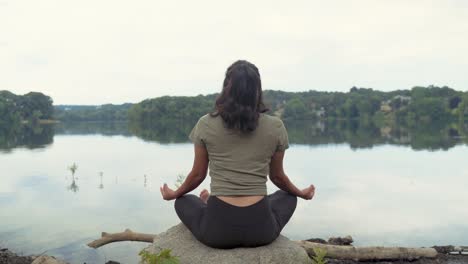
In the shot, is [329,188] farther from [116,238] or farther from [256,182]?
[256,182]

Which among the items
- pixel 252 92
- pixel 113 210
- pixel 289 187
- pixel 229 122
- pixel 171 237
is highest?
pixel 252 92

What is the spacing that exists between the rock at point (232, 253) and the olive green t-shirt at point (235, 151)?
0.61 m

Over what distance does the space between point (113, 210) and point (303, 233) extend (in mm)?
6321

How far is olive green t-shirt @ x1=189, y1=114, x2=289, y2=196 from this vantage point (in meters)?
3.72

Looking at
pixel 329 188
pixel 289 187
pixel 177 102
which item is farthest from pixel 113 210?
pixel 177 102

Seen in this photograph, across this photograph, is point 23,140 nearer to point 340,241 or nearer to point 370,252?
point 340,241

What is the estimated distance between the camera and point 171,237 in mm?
4520

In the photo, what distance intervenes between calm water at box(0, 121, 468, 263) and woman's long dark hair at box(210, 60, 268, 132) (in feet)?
19.6

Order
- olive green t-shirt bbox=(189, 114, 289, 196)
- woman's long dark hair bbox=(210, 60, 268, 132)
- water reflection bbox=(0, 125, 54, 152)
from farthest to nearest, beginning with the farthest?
1. water reflection bbox=(0, 125, 54, 152)
2. olive green t-shirt bbox=(189, 114, 289, 196)
3. woman's long dark hair bbox=(210, 60, 268, 132)

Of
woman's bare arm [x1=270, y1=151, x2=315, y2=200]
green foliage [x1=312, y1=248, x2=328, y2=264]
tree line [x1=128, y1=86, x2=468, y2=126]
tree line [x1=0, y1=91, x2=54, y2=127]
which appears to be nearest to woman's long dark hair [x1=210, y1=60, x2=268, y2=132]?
woman's bare arm [x1=270, y1=151, x2=315, y2=200]

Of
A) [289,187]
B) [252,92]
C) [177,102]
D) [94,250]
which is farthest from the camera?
[177,102]

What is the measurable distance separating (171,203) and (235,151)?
10951mm

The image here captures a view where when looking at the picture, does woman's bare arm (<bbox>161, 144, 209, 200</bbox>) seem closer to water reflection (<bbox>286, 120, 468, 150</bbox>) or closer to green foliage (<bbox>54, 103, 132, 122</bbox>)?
water reflection (<bbox>286, 120, 468, 150</bbox>)

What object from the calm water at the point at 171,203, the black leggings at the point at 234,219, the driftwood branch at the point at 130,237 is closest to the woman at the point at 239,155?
the black leggings at the point at 234,219
